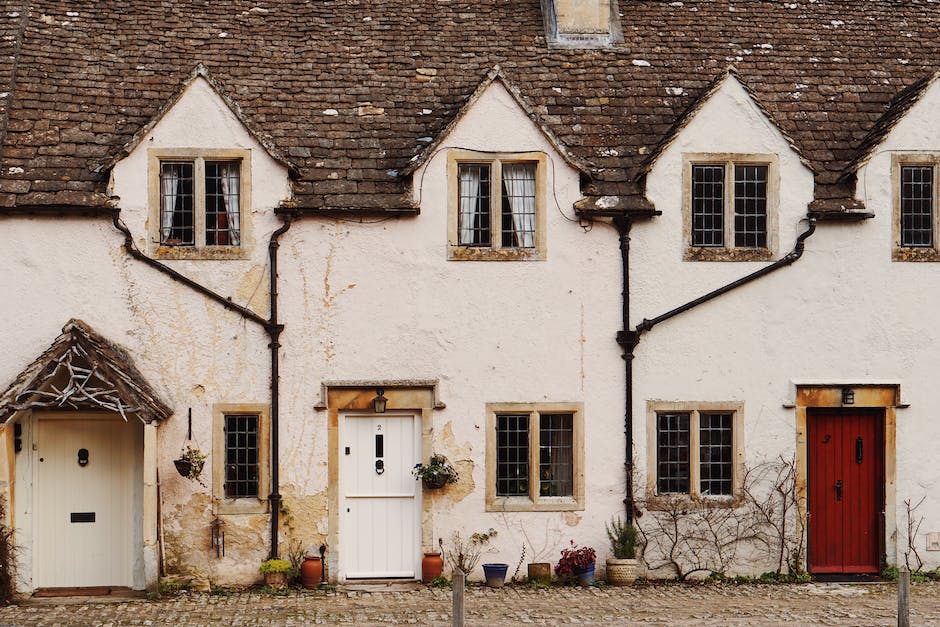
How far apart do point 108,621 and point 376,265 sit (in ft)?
18.9

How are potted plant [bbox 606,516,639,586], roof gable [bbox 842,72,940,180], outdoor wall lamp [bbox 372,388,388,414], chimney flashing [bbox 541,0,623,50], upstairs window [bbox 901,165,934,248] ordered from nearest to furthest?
potted plant [bbox 606,516,639,586], outdoor wall lamp [bbox 372,388,388,414], roof gable [bbox 842,72,940,180], upstairs window [bbox 901,165,934,248], chimney flashing [bbox 541,0,623,50]

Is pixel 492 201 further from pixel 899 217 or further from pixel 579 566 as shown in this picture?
pixel 899 217

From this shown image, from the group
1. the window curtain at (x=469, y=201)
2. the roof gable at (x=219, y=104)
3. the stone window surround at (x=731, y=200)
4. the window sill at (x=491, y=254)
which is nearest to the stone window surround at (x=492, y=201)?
the window sill at (x=491, y=254)

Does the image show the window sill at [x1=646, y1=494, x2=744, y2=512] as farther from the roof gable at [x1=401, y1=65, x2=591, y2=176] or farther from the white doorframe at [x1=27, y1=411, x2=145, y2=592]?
the white doorframe at [x1=27, y1=411, x2=145, y2=592]

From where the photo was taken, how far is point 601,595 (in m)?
15.5

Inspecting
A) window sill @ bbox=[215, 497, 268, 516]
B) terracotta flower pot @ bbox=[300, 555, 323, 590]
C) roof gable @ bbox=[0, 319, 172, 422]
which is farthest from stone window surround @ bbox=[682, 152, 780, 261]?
roof gable @ bbox=[0, 319, 172, 422]

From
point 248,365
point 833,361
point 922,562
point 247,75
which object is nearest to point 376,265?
point 248,365

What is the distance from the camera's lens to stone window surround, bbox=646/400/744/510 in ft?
54.4

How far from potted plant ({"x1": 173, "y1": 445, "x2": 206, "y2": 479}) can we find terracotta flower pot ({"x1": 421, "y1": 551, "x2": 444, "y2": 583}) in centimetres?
327

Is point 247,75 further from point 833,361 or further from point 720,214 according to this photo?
point 833,361

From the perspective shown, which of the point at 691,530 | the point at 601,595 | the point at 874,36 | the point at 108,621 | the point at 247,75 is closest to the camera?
the point at 108,621

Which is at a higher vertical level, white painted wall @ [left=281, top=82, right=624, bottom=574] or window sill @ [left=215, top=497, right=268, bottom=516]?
white painted wall @ [left=281, top=82, right=624, bottom=574]

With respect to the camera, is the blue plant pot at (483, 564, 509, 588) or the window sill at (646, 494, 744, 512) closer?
the blue plant pot at (483, 564, 509, 588)

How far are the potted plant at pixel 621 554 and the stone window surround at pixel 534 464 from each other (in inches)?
21.9
